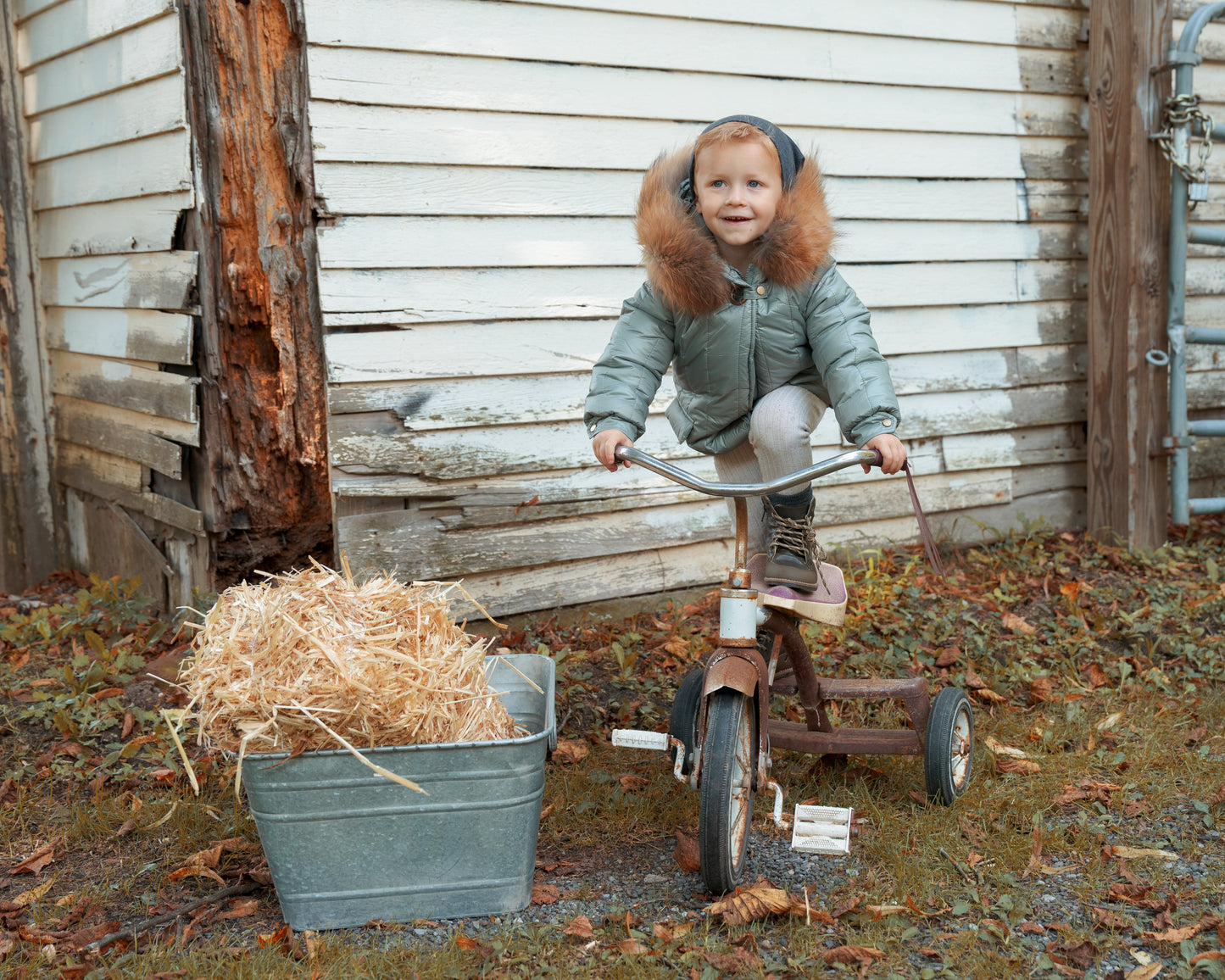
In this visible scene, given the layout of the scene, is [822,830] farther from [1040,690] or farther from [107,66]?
[107,66]

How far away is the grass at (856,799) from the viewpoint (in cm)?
246

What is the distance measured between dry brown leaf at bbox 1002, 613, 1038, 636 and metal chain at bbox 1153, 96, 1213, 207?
2453mm

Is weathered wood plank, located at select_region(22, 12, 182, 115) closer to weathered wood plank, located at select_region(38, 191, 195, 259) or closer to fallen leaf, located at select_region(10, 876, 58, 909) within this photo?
weathered wood plank, located at select_region(38, 191, 195, 259)

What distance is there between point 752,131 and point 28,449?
4444 mm

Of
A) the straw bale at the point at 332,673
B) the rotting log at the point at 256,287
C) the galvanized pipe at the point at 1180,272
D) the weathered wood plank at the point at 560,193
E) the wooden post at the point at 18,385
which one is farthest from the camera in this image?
the wooden post at the point at 18,385

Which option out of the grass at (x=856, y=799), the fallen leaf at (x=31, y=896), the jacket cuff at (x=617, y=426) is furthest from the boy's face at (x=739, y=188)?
the fallen leaf at (x=31, y=896)

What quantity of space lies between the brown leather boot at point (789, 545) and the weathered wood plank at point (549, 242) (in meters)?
1.46

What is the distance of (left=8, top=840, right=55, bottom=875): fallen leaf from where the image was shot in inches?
115

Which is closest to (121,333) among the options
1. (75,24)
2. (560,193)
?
(75,24)

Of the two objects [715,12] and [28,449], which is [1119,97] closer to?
[715,12]

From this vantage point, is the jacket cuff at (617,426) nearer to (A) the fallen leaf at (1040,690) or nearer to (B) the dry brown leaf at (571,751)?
(B) the dry brown leaf at (571,751)

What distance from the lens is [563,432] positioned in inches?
179

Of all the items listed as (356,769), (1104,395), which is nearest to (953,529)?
(1104,395)

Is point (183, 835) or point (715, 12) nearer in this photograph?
point (183, 835)
